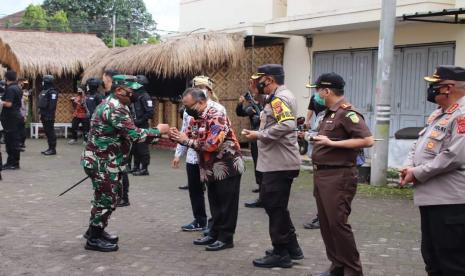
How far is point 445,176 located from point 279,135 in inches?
68.0

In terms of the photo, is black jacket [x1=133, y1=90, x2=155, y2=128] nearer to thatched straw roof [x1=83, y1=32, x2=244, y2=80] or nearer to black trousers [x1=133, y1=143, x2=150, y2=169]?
black trousers [x1=133, y1=143, x2=150, y2=169]

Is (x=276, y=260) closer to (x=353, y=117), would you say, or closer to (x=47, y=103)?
(x=353, y=117)

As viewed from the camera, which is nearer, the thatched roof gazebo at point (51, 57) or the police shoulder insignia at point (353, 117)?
the police shoulder insignia at point (353, 117)

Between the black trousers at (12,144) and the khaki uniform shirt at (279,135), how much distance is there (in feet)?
24.0

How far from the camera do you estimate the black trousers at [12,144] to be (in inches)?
454

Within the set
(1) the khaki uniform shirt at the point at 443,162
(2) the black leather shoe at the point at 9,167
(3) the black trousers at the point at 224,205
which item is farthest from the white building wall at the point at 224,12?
(1) the khaki uniform shirt at the point at 443,162

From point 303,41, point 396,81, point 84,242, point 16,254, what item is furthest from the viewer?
point 303,41

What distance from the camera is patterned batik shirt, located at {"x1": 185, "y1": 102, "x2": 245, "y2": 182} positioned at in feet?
19.5

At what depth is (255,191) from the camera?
32.1 ft

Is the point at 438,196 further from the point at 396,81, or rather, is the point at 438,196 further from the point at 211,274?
the point at 396,81

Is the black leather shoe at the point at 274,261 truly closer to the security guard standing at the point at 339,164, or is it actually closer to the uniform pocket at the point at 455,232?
the security guard standing at the point at 339,164

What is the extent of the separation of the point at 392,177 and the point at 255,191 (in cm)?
249

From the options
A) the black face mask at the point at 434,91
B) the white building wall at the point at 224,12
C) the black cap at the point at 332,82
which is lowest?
the black face mask at the point at 434,91

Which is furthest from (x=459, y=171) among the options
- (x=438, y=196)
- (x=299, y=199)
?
(x=299, y=199)
